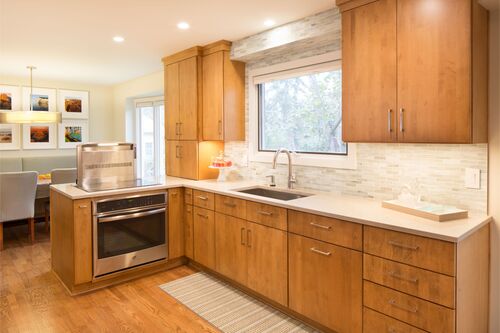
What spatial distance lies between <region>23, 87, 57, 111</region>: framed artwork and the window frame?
4.15 meters

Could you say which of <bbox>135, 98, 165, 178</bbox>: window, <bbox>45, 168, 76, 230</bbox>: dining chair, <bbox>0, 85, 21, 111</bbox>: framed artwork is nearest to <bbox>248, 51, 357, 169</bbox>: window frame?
<bbox>45, 168, 76, 230</bbox>: dining chair

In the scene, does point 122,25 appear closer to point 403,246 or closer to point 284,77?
point 284,77

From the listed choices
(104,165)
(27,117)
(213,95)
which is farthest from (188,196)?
(27,117)

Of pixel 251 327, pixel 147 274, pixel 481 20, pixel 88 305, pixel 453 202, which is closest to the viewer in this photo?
pixel 481 20

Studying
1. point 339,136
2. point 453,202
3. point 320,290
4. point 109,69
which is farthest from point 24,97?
point 453,202

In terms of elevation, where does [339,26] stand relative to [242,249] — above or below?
above

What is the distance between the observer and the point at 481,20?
6.47ft

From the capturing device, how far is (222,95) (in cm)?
359

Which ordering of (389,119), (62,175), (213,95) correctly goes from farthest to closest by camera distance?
(62,175) < (213,95) < (389,119)

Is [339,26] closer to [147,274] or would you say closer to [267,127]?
[267,127]

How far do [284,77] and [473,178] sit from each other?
1.87 metres

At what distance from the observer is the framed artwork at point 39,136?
5.82m

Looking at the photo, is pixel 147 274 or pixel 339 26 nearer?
pixel 339 26

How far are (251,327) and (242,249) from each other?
2.06ft
